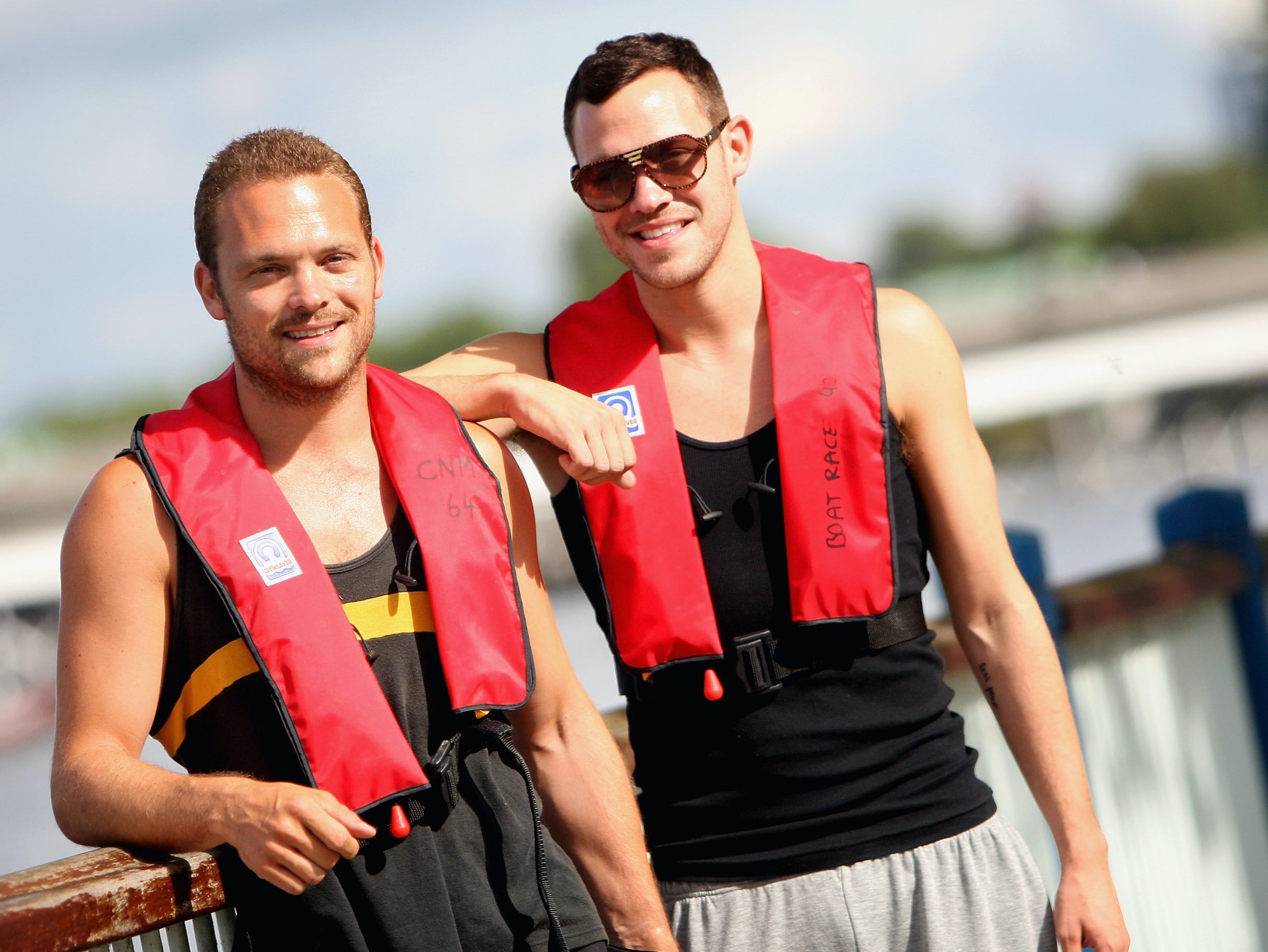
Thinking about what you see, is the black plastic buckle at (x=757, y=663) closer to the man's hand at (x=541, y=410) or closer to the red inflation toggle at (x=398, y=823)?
the man's hand at (x=541, y=410)

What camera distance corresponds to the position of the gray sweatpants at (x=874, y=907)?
2463mm

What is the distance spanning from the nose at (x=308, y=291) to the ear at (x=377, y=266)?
163mm

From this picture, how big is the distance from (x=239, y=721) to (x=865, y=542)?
124 cm

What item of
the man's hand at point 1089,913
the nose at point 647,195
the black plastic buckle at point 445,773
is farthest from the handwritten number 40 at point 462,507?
the man's hand at point 1089,913

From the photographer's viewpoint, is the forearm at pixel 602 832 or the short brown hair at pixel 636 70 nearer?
the forearm at pixel 602 832

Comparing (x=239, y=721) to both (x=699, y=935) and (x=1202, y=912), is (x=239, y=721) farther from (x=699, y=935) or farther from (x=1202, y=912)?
(x=1202, y=912)

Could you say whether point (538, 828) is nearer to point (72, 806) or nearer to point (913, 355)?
point (72, 806)

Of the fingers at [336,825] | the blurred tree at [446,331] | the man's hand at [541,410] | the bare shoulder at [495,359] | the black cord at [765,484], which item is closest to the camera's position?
the fingers at [336,825]

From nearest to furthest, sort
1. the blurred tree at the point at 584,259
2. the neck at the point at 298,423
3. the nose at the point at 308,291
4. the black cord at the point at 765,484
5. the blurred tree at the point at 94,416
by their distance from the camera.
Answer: the nose at the point at 308,291 < the neck at the point at 298,423 < the black cord at the point at 765,484 < the blurred tree at the point at 94,416 < the blurred tree at the point at 584,259

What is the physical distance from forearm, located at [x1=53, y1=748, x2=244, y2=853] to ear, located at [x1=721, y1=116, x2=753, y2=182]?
164cm

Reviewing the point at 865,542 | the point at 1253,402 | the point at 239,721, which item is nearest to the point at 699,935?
the point at 865,542

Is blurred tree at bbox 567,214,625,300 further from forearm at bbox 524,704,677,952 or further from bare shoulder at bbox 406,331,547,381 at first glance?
forearm at bbox 524,704,677,952

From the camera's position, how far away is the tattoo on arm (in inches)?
107

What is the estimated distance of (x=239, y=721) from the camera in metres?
2.07
